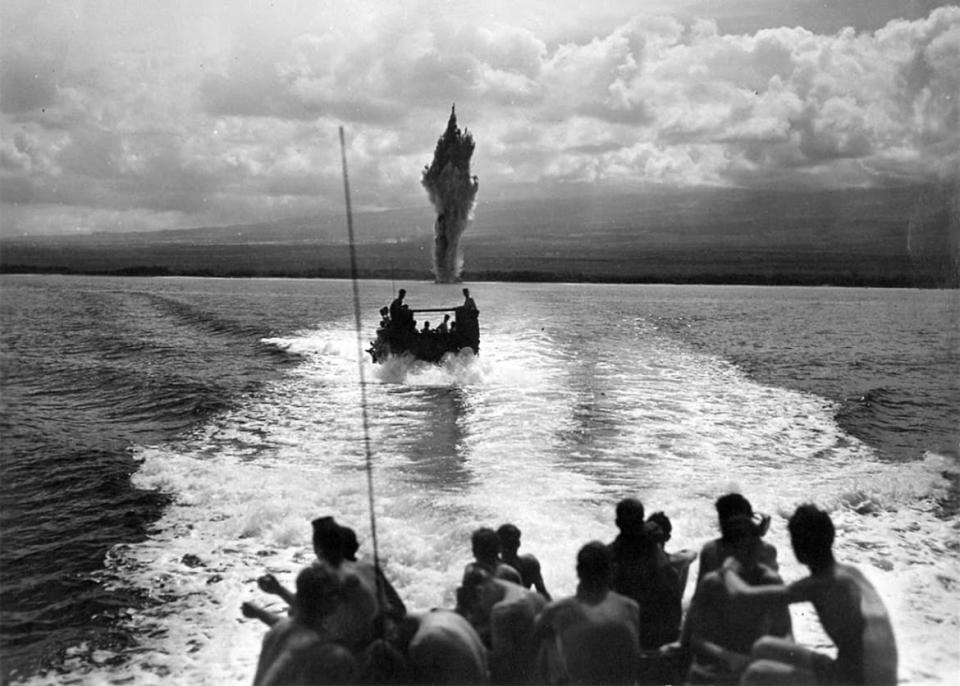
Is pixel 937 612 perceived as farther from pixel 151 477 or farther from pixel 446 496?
pixel 151 477

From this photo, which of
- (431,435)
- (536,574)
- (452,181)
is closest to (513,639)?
(536,574)

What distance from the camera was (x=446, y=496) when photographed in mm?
11203

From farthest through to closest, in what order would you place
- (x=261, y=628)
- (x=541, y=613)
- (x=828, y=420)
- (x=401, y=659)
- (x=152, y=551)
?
1. (x=828, y=420)
2. (x=152, y=551)
3. (x=261, y=628)
4. (x=541, y=613)
5. (x=401, y=659)

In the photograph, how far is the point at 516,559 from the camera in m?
5.70

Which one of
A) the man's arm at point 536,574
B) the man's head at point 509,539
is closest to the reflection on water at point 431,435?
the man's arm at point 536,574

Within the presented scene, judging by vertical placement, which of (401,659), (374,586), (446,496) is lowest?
(446,496)

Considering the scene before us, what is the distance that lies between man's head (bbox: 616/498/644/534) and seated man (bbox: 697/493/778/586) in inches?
16.5

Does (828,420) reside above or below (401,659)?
below

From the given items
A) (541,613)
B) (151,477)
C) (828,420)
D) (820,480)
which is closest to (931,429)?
(828,420)

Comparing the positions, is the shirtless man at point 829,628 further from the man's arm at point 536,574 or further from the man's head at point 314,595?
the man's arm at point 536,574

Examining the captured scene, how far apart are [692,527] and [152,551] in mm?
6447

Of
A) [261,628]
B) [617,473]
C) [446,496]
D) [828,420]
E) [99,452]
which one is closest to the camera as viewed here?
[261,628]

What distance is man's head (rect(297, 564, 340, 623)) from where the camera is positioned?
3.84 metres

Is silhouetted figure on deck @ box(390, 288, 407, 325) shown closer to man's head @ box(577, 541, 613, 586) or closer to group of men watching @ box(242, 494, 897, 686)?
group of men watching @ box(242, 494, 897, 686)
